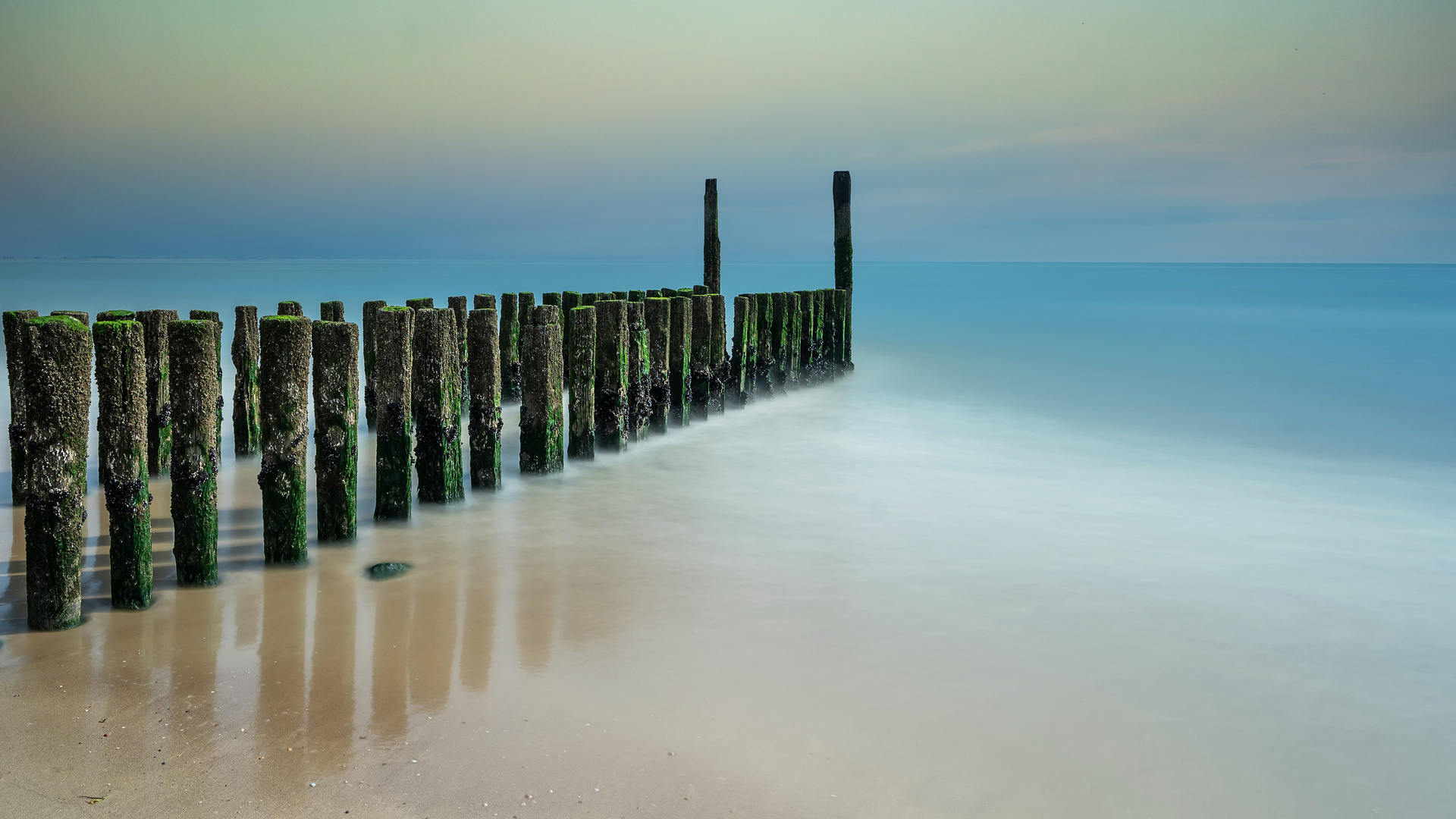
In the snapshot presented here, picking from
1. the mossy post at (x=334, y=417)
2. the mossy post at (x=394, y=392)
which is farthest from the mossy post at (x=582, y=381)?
the mossy post at (x=334, y=417)

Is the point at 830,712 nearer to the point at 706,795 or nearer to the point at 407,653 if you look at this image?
the point at 706,795

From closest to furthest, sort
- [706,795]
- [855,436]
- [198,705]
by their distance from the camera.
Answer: [706,795] < [198,705] < [855,436]

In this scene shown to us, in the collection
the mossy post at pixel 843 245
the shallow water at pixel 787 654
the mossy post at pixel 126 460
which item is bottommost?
the shallow water at pixel 787 654

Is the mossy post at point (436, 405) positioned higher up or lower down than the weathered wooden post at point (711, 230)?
lower down

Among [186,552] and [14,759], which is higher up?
[186,552]

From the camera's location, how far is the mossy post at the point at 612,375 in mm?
7379

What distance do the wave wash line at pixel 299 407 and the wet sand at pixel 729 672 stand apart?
229 millimetres

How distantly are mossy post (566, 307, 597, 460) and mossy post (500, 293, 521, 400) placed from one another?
7.89 ft

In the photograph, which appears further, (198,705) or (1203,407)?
(1203,407)

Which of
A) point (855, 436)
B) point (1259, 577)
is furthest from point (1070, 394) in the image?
point (1259, 577)

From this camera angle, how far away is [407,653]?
376 centimetres

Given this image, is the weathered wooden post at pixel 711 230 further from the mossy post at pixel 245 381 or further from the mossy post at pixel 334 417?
the mossy post at pixel 334 417

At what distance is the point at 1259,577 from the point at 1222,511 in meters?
1.71

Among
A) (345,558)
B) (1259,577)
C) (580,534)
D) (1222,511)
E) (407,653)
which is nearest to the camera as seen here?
(407,653)
